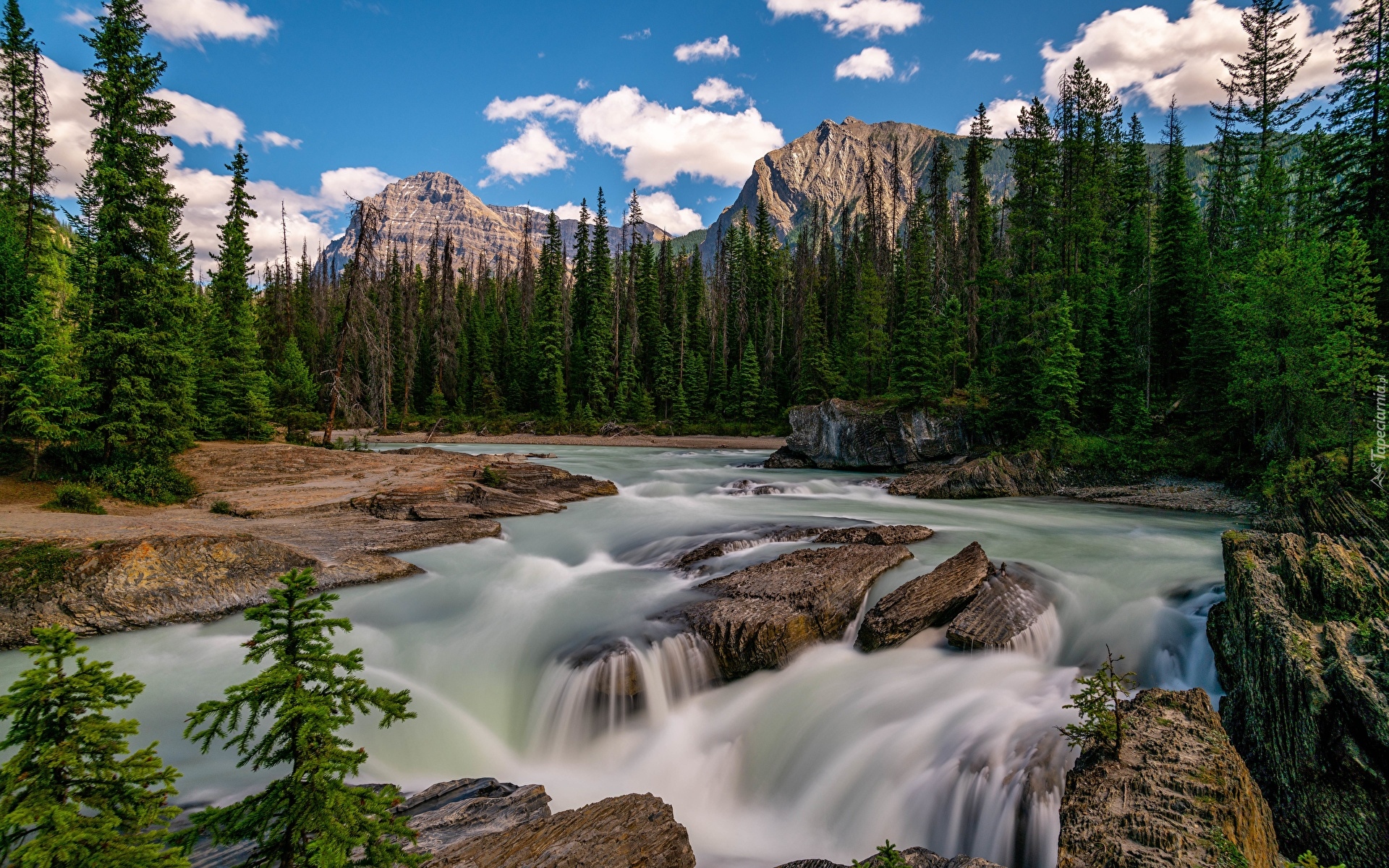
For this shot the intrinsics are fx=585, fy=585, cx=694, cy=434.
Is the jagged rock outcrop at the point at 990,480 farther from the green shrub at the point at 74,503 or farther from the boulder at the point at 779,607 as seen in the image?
the green shrub at the point at 74,503

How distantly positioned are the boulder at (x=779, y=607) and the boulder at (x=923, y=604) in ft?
1.61

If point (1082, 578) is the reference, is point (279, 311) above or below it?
above

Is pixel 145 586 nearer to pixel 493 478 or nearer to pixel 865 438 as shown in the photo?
pixel 493 478

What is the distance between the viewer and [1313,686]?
542 cm

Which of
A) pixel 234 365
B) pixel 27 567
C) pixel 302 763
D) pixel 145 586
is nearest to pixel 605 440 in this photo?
pixel 234 365

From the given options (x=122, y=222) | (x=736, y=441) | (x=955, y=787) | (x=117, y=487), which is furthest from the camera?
(x=736, y=441)

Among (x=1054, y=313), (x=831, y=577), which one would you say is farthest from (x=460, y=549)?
(x=1054, y=313)

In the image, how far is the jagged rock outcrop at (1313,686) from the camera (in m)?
4.84

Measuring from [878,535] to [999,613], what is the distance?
388 centimetres

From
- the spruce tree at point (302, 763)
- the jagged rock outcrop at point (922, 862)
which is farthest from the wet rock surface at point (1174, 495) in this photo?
the spruce tree at point (302, 763)

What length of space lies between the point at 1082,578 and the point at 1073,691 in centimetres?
450

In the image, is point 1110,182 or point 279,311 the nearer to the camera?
point 1110,182

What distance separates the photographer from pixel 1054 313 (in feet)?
84.3

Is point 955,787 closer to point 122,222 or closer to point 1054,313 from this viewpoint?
point 122,222
